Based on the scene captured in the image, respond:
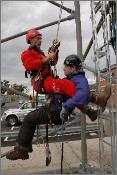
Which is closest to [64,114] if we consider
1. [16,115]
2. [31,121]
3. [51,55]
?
[31,121]

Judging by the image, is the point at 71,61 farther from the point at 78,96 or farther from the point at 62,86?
the point at 78,96

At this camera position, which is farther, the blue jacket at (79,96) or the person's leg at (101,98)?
the person's leg at (101,98)

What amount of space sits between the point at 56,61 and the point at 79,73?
348mm

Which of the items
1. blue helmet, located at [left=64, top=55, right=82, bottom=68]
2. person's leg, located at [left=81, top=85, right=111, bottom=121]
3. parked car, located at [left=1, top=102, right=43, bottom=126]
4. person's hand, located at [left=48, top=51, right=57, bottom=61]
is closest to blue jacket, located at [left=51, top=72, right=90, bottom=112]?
blue helmet, located at [left=64, top=55, right=82, bottom=68]

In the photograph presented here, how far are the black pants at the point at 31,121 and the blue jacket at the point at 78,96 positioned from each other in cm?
15

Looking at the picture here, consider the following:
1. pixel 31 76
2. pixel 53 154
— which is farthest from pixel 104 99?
pixel 53 154

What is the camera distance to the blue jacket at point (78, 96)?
502 centimetres

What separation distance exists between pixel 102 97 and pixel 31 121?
94cm

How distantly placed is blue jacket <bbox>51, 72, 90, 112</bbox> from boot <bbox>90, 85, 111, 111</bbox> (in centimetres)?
24

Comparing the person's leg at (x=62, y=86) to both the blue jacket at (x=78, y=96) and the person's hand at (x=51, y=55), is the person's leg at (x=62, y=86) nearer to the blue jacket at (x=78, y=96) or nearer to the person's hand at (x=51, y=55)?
the blue jacket at (x=78, y=96)

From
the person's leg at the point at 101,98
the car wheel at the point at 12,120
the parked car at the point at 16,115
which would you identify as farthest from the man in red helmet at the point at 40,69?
the car wheel at the point at 12,120

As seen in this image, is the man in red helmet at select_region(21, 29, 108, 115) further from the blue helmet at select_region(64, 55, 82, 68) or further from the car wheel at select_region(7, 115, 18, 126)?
the car wheel at select_region(7, 115, 18, 126)

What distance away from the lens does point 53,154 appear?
998cm

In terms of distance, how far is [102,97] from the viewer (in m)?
5.39
